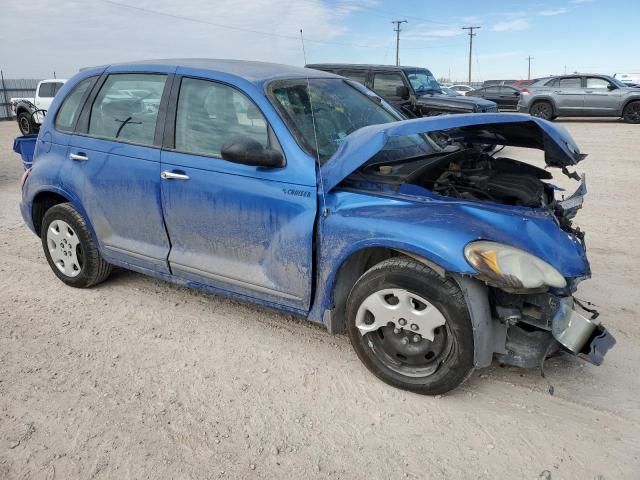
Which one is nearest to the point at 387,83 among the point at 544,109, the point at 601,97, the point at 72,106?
the point at 544,109

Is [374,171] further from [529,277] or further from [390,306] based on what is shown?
[529,277]

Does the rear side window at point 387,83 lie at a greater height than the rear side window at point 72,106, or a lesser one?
greater

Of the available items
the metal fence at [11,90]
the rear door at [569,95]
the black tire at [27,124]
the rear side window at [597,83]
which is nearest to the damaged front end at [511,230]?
the rear door at [569,95]

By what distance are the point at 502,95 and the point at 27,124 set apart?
762 inches

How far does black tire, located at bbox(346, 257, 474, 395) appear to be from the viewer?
2754 mm

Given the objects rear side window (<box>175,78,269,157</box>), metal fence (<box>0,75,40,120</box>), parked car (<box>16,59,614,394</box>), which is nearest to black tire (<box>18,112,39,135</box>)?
metal fence (<box>0,75,40,120</box>)

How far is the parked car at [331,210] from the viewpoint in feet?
9.02

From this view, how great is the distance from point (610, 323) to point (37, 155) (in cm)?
471

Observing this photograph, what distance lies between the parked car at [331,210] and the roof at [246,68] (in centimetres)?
2

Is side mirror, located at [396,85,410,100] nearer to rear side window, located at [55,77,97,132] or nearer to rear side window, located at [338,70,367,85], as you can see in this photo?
rear side window, located at [338,70,367,85]

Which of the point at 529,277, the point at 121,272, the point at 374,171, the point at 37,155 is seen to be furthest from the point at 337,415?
the point at 37,155

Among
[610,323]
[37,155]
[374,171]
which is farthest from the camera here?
[37,155]

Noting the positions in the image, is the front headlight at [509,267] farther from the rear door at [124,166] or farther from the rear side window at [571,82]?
the rear side window at [571,82]

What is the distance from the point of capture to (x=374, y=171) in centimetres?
328
